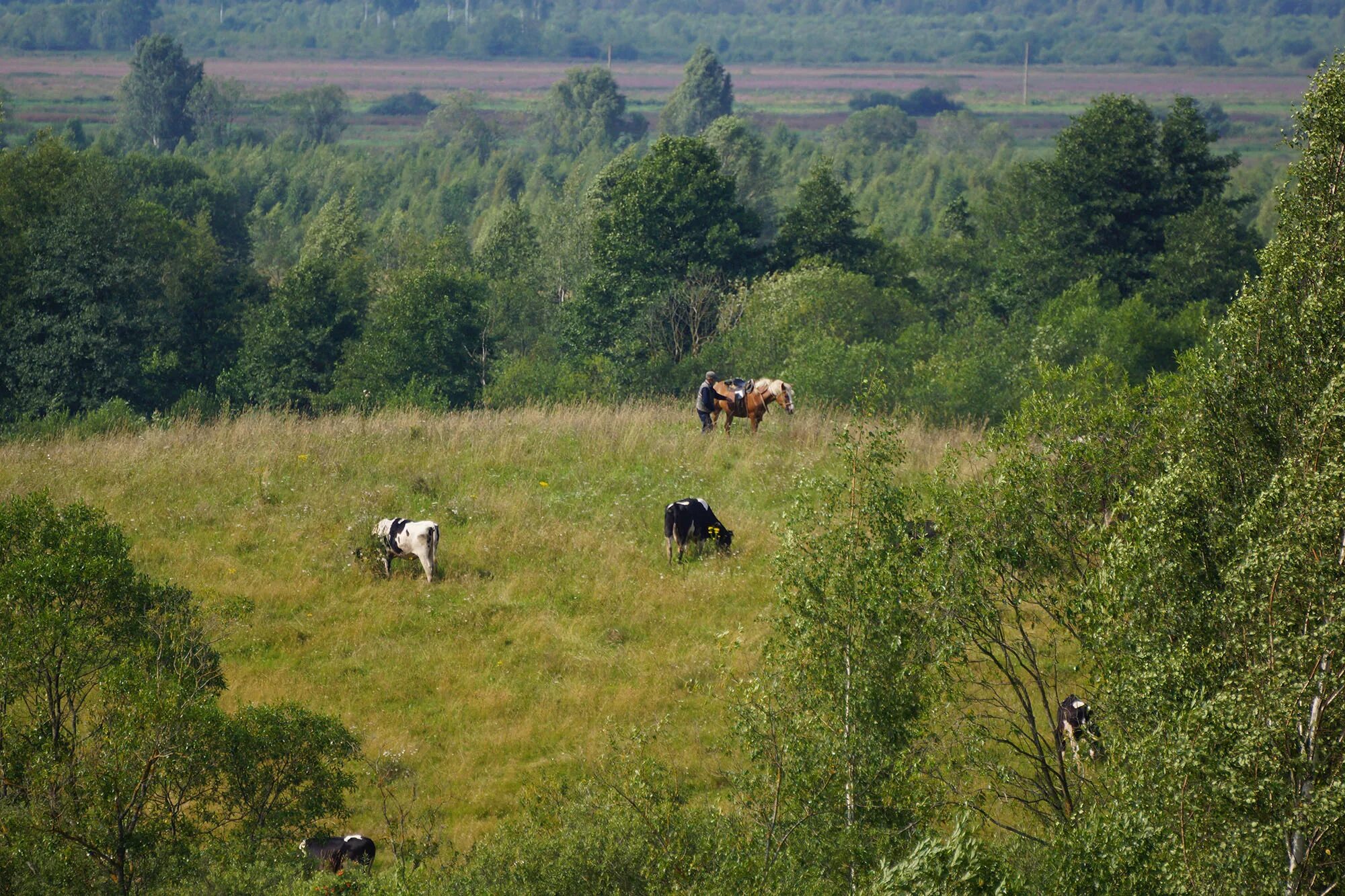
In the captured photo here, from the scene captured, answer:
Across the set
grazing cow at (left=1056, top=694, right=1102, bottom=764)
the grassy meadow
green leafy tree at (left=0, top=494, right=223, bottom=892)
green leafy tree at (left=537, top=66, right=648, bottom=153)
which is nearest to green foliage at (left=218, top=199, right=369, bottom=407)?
the grassy meadow

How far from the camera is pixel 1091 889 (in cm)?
1115

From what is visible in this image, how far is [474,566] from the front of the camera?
25.7 metres

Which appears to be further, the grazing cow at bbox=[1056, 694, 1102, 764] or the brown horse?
the brown horse

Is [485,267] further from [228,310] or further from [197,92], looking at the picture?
[197,92]

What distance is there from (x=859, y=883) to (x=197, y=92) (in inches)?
7588

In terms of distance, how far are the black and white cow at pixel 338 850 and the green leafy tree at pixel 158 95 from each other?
183007 millimetres

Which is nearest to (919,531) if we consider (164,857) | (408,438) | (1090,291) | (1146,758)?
(1146,758)

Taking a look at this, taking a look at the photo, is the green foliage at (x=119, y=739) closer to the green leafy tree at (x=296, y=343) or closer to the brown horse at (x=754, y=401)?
the brown horse at (x=754, y=401)

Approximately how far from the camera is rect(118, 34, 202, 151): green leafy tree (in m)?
182

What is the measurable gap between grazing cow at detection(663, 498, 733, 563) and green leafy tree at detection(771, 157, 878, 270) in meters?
40.1

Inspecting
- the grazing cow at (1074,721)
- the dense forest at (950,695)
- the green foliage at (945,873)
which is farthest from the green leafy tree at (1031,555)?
the green foliage at (945,873)

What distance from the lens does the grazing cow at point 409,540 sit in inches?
975

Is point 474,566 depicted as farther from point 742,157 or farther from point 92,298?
point 742,157

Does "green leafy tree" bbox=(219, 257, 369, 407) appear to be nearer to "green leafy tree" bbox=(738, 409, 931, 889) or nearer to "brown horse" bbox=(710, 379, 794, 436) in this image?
"brown horse" bbox=(710, 379, 794, 436)
